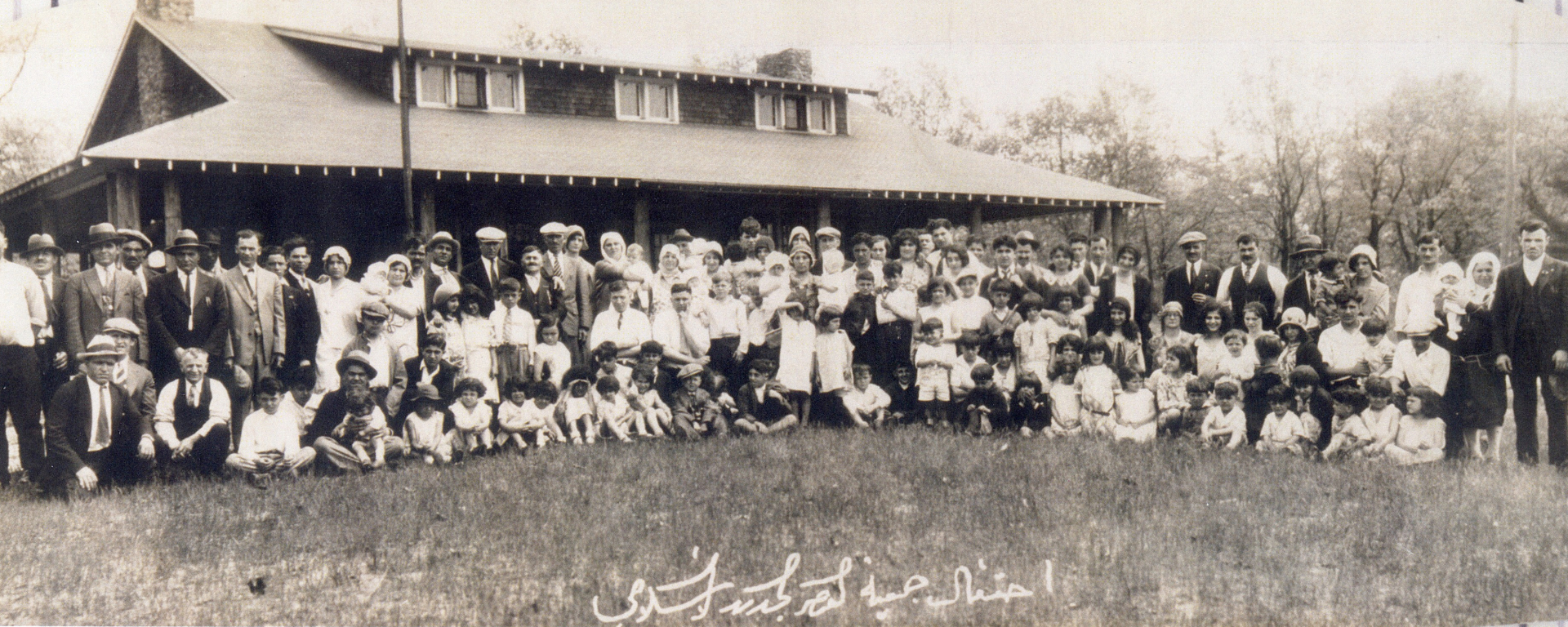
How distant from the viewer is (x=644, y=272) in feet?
24.0

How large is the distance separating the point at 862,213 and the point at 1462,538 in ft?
29.2

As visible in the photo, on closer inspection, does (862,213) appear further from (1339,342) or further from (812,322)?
(1339,342)

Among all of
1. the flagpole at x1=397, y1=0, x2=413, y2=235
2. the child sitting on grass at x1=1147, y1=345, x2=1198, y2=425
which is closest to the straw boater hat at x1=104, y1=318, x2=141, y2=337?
the flagpole at x1=397, y1=0, x2=413, y2=235

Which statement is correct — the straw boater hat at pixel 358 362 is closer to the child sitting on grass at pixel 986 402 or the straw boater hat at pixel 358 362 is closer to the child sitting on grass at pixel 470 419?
the child sitting on grass at pixel 470 419

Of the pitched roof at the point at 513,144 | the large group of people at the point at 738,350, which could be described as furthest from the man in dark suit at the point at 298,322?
the pitched roof at the point at 513,144

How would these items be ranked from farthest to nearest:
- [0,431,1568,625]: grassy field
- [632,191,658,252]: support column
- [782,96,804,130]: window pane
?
[782,96,804,130]: window pane
[632,191,658,252]: support column
[0,431,1568,625]: grassy field

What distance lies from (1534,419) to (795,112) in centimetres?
1001

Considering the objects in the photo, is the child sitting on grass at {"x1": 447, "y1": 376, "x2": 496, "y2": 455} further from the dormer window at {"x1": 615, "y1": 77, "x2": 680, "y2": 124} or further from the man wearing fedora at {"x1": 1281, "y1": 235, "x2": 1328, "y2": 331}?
the dormer window at {"x1": 615, "y1": 77, "x2": 680, "y2": 124}

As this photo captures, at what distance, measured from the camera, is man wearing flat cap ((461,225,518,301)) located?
699 cm

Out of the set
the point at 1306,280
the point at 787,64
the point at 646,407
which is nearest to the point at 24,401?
the point at 646,407

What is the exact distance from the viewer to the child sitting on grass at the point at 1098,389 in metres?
6.68

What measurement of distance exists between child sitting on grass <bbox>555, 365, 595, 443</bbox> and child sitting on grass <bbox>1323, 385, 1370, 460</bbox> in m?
4.72

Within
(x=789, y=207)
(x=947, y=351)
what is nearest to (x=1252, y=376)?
(x=947, y=351)

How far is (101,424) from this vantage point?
5.52 meters
